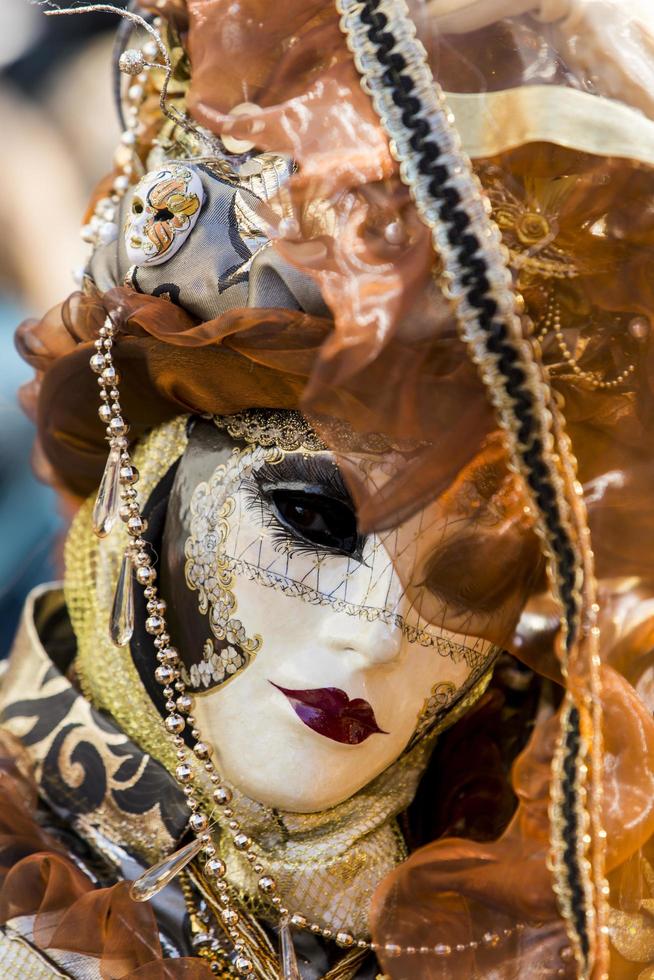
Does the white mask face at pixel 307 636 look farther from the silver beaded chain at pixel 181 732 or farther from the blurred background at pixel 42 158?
the blurred background at pixel 42 158

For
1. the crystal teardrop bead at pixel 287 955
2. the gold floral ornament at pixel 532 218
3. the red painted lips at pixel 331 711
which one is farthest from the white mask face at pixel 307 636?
the gold floral ornament at pixel 532 218

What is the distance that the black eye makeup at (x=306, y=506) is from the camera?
916 mm

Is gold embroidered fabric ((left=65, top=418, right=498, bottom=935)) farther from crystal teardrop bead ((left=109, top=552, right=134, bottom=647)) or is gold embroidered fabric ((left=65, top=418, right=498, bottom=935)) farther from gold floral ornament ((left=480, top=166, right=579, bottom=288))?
gold floral ornament ((left=480, top=166, right=579, bottom=288))

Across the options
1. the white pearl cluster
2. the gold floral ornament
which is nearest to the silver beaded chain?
the white pearl cluster

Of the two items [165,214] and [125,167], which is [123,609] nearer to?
[165,214]

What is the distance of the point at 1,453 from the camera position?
59.4 inches

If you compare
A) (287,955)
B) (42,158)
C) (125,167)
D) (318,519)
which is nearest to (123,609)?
(318,519)

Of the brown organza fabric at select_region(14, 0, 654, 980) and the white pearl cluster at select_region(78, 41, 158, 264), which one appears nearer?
the brown organza fabric at select_region(14, 0, 654, 980)

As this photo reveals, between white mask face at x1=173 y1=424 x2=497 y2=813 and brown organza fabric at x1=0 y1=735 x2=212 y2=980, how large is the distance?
15cm

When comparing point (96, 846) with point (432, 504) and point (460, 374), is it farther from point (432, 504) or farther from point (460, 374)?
point (460, 374)

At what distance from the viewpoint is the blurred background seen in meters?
1.55

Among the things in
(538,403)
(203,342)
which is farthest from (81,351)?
(538,403)

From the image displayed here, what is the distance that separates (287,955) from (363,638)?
0.32 m

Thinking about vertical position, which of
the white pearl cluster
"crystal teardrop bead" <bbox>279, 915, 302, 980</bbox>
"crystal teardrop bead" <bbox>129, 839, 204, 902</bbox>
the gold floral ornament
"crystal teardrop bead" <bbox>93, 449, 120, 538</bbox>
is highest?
the white pearl cluster
